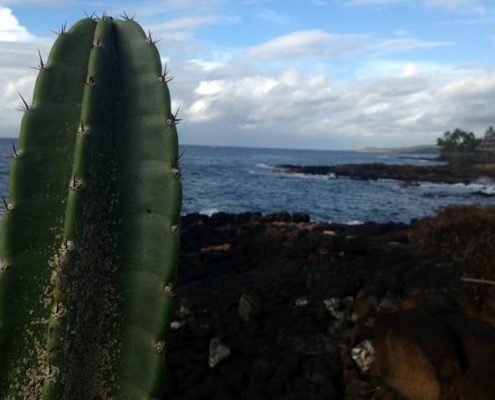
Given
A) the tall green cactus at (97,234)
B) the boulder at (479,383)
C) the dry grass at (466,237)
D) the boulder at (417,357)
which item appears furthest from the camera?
the dry grass at (466,237)

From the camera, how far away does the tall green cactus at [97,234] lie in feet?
9.21

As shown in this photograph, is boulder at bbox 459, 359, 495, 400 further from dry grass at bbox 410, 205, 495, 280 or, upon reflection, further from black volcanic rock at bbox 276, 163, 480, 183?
black volcanic rock at bbox 276, 163, 480, 183

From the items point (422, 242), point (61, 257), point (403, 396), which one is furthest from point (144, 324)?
point (422, 242)

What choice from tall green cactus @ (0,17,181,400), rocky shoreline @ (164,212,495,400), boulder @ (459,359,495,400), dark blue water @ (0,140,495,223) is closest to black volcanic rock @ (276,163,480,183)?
dark blue water @ (0,140,495,223)

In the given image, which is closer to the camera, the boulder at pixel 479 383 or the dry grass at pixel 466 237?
the boulder at pixel 479 383

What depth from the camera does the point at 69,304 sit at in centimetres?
275

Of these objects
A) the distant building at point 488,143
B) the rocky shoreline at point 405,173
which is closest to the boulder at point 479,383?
the rocky shoreline at point 405,173

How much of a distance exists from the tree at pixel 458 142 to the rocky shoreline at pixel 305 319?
121071 mm

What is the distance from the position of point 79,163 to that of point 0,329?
2.99ft

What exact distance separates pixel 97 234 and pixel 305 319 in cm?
686

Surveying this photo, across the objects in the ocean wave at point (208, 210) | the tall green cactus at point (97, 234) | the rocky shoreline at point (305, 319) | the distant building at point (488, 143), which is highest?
the distant building at point (488, 143)

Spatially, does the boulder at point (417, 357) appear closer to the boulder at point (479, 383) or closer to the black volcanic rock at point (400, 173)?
the boulder at point (479, 383)

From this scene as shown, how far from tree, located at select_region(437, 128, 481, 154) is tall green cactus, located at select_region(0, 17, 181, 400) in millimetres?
133756

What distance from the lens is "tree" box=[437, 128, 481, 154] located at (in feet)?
419
